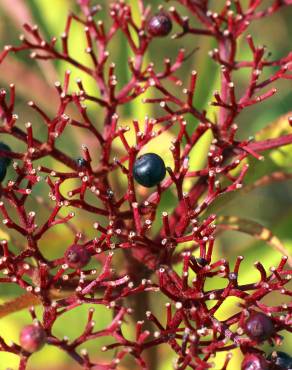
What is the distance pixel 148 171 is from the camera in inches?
57.9

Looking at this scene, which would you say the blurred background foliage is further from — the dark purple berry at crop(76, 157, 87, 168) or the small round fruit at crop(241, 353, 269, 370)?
the small round fruit at crop(241, 353, 269, 370)

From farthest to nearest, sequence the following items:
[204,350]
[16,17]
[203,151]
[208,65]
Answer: [16,17]
[208,65]
[203,151]
[204,350]

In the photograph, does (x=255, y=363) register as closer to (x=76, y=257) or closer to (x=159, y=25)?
(x=76, y=257)

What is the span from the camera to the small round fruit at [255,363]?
4.29ft

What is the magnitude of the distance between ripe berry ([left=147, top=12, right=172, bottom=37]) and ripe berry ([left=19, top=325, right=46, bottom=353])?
0.78 m

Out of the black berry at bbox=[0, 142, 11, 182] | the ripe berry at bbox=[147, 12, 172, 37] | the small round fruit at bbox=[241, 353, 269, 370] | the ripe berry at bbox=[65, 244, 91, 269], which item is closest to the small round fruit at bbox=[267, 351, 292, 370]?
the small round fruit at bbox=[241, 353, 269, 370]

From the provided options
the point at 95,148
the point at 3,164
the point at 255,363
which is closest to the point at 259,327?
the point at 255,363

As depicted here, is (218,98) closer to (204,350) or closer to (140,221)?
(140,221)

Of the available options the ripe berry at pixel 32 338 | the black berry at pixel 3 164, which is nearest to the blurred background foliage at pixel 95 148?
the black berry at pixel 3 164

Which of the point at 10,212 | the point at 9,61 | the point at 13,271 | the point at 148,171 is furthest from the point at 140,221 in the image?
the point at 9,61

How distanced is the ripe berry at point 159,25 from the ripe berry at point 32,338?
2.58 ft

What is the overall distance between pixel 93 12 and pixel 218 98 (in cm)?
48

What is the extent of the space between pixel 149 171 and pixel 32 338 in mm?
414

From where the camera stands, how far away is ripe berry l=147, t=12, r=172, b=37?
1.71 metres
